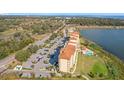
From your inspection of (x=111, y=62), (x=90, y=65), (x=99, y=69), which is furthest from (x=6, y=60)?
(x=111, y=62)

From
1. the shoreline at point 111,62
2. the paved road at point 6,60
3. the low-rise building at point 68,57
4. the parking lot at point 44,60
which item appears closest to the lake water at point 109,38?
the shoreline at point 111,62

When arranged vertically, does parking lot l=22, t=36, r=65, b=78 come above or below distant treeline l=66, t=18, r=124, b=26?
below

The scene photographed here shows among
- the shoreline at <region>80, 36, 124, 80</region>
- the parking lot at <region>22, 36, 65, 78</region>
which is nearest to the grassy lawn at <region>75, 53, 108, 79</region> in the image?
the shoreline at <region>80, 36, 124, 80</region>

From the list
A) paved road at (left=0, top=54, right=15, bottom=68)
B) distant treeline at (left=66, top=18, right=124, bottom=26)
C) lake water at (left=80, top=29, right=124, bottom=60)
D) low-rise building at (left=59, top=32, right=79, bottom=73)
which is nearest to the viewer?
low-rise building at (left=59, top=32, right=79, bottom=73)

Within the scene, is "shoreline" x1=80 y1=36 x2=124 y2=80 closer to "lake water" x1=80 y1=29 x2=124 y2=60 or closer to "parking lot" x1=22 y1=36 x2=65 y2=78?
"lake water" x1=80 y1=29 x2=124 y2=60

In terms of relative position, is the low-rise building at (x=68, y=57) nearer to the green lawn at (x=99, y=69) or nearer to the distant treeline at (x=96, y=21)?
the green lawn at (x=99, y=69)

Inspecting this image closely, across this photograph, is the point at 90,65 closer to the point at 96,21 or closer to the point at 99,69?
the point at 99,69
